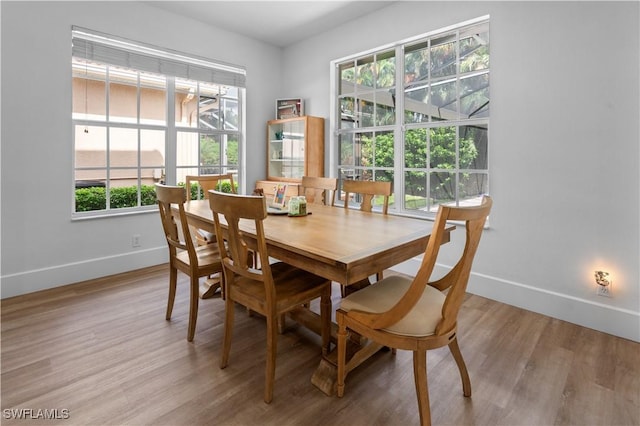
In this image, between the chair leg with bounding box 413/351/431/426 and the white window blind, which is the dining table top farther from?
the white window blind

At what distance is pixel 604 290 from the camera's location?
7.87 feet

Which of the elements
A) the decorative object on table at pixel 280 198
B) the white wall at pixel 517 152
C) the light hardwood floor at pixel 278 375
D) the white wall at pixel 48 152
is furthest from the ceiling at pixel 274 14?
the light hardwood floor at pixel 278 375

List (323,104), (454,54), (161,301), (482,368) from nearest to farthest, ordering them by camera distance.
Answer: (482,368)
(161,301)
(454,54)
(323,104)

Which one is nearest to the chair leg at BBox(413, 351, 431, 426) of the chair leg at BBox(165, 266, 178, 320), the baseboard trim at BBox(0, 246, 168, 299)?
the chair leg at BBox(165, 266, 178, 320)

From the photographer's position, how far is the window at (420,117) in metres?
3.09

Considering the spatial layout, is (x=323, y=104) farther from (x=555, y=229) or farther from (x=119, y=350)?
(x=119, y=350)

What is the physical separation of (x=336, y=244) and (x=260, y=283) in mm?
534

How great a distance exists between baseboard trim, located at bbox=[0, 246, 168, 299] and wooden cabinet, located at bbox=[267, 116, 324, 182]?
5.81 ft

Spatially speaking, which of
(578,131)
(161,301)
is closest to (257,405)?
(161,301)

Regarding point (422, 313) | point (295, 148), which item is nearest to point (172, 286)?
point (422, 313)

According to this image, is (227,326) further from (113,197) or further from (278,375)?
(113,197)

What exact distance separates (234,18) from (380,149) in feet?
7.22

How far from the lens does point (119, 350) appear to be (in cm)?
209

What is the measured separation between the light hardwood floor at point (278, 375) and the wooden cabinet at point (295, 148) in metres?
2.25
